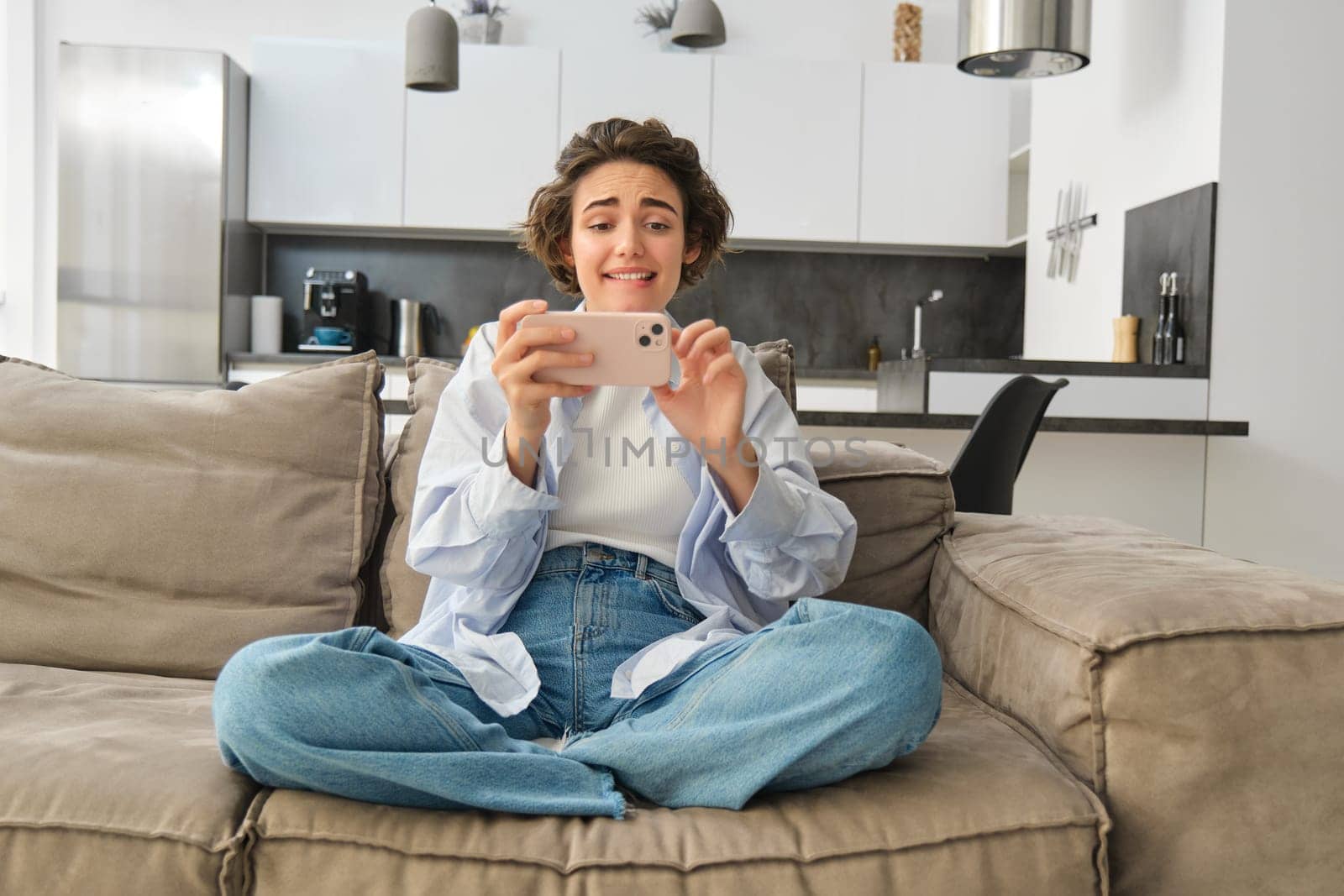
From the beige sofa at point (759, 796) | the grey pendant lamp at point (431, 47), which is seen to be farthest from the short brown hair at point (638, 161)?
the grey pendant lamp at point (431, 47)

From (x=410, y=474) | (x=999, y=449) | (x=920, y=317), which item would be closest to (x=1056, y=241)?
(x=920, y=317)

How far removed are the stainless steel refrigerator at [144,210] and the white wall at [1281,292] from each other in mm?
3756

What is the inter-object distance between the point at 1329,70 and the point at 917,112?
6.58 ft

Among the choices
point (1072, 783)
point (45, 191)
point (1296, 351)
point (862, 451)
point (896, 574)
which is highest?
point (45, 191)

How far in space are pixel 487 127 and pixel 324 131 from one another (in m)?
0.69

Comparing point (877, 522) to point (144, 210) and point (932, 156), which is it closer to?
point (932, 156)

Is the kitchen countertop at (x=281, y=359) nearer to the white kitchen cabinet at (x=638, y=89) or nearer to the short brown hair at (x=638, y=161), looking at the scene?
the white kitchen cabinet at (x=638, y=89)

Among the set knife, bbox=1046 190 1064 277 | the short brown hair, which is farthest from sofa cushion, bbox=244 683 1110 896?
knife, bbox=1046 190 1064 277

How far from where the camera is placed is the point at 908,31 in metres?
5.39

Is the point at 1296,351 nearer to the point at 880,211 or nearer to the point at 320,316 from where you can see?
the point at 880,211

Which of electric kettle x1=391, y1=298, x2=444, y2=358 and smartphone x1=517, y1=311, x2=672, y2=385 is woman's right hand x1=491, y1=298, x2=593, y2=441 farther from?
electric kettle x1=391, y1=298, x2=444, y2=358

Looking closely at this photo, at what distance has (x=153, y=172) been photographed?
4848mm

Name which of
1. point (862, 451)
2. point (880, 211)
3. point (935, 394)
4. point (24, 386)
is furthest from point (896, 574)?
point (880, 211)

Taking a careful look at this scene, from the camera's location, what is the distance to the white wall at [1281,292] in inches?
134
